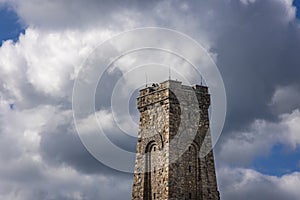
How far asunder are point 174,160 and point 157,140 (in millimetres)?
3688

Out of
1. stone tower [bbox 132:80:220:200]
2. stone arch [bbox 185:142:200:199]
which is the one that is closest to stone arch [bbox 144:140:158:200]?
stone tower [bbox 132:80:220:200]

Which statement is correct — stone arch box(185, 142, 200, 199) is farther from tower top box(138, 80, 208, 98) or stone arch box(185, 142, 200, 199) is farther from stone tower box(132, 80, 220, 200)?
tower top box(138, 80, 208, 98)

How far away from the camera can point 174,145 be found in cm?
8700

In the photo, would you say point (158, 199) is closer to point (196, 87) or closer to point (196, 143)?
point (196, 143)

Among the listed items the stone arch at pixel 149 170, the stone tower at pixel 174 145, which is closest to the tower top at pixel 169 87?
the stone tower at pixel 174 145

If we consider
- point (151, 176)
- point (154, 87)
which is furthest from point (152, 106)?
point (151, 176)

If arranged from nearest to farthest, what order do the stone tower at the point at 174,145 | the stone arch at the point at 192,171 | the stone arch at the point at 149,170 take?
1. the stone tower at the point at 174,145
2. the stone arch at the point at 192,171
3. the stone arch at the point at 149,170

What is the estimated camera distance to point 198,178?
87500 mm

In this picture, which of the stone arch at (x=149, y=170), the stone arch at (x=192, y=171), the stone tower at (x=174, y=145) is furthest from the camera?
the stone arch at (x=149, y=170)

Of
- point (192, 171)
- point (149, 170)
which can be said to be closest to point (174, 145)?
point (192, 171)

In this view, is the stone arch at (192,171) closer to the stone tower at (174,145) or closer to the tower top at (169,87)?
the stone tower at (174,145)

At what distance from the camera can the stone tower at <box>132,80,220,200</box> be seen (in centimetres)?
8612

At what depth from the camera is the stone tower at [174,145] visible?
283ft

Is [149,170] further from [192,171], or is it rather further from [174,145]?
[192,171]
